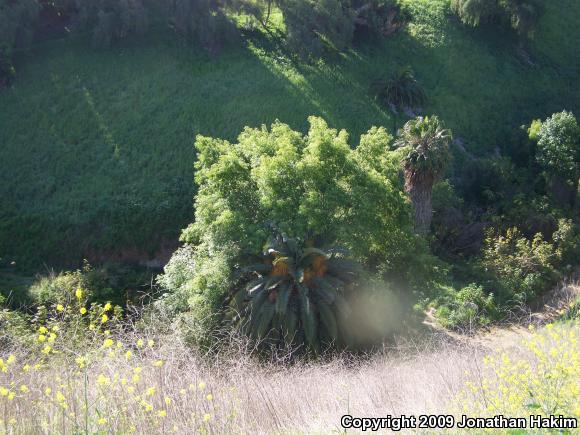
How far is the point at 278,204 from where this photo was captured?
15164mm

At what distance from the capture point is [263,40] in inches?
1363

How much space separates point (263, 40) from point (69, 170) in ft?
47.1

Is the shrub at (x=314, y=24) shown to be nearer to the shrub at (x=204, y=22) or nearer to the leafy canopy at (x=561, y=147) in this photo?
the shrub at (x=204, y=22)

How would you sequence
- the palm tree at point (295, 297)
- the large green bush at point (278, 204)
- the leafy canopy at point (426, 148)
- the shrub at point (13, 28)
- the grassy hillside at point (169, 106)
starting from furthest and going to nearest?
the shrub at point (13, 28) < the grassy hillside at point (169, 106) < the leafy canopy at point (426, 148) < the large green bush at point (278, 204) < the palm tree at point (295, 297)

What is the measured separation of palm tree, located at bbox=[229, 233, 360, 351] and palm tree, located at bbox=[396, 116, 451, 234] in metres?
7.11

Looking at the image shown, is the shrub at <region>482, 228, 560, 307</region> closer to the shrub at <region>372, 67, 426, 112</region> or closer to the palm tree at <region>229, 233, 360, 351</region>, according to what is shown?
the palm tree at <region>229, 233, 360, 351</region>

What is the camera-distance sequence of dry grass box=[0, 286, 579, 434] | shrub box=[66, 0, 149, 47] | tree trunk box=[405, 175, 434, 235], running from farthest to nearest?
shrub box=[66, 0, 149, 47] → tree trunk box=[405, 175, 434, 235] → dry grass box=[0, 286, 579, 434]

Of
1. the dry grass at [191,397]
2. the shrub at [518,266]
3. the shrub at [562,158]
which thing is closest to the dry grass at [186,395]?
the dry grass at [191,397]

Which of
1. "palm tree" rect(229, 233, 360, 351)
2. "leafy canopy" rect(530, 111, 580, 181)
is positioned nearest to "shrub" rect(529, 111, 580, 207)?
"leafy canopy" rect(530, 111, 580, 181)

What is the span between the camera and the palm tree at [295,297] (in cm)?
1457

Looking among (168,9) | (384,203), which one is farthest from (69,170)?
(384,203)

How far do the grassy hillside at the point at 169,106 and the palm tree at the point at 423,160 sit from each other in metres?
8.27

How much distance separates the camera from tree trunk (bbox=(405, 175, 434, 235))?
21.6 meters

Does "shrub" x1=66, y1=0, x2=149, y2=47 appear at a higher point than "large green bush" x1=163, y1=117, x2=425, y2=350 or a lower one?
higher
